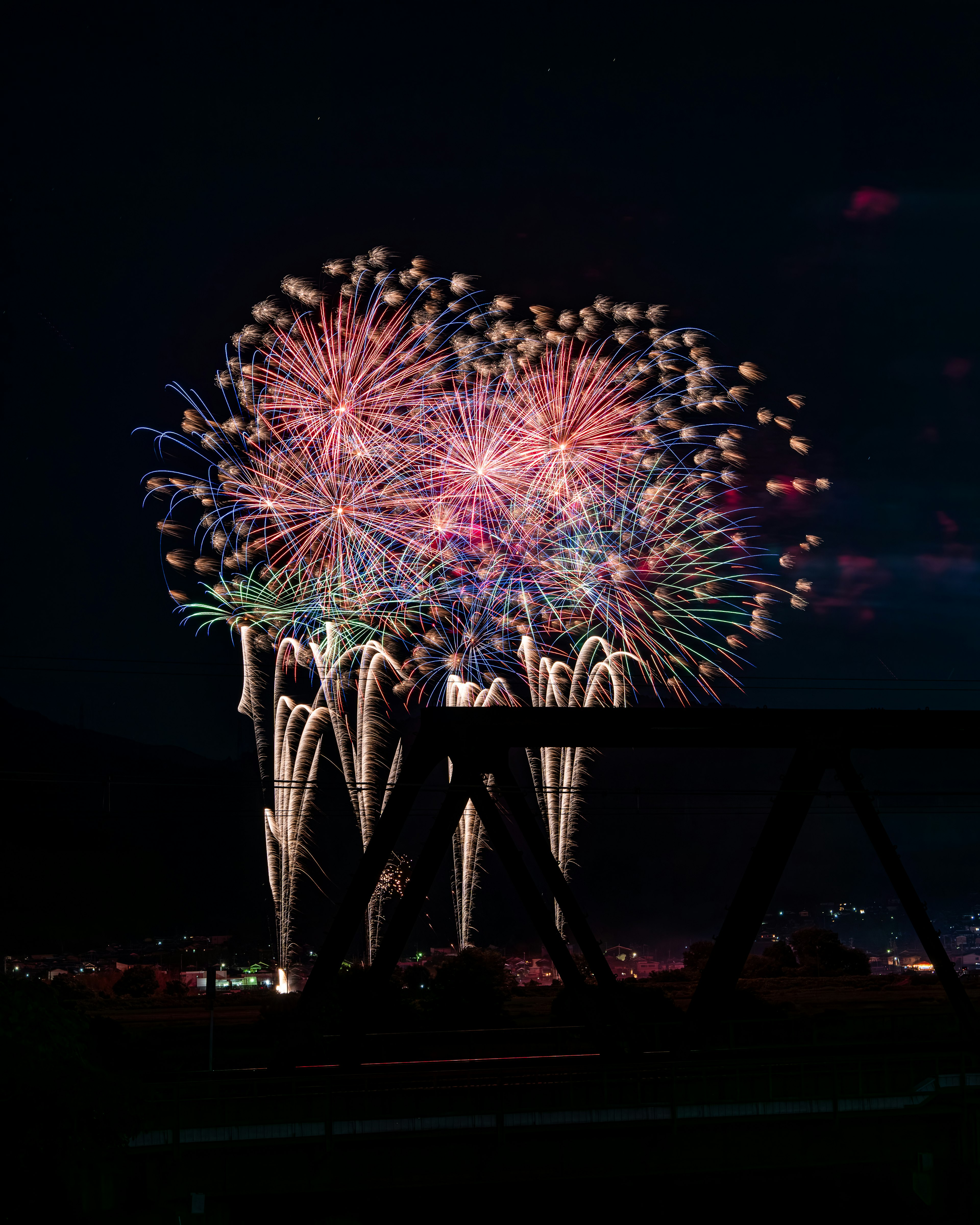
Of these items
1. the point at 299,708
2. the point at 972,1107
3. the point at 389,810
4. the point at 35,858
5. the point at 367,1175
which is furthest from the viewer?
the point at 299,708

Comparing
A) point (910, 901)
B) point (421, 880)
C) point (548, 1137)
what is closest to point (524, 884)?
point (421, 880)

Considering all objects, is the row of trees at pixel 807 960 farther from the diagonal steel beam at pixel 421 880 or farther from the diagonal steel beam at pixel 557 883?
the diagonal steel beam at pixel 421 880

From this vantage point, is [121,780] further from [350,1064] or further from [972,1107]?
[972,1107]

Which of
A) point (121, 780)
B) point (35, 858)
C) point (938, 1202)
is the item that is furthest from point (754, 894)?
point (35, 858)

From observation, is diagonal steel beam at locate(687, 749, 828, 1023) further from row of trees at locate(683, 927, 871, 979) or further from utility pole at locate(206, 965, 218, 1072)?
row of trees at locate(683, 927, 871, 979)

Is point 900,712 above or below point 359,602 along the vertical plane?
below
